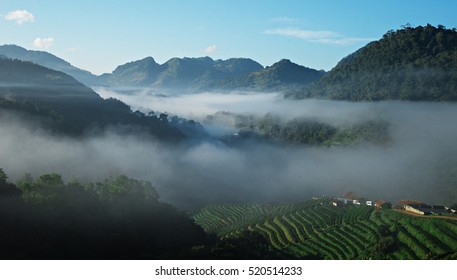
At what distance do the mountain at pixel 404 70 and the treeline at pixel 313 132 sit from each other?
11968 mm

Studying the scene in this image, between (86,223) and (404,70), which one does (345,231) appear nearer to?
(86,223)

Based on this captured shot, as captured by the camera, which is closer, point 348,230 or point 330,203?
point 348,230

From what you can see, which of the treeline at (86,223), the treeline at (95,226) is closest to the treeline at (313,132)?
the treeline at (95,226)

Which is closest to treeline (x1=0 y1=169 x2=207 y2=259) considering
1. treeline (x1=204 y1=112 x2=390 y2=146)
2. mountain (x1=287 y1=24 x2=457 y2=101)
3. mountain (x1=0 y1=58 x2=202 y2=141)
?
mountain (x1=0 y1=58 x2=202 y2=141)

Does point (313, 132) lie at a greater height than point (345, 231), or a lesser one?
greater

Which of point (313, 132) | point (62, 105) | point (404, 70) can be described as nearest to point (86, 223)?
point (62, 105)

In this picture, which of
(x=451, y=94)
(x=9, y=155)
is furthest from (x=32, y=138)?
(x=451, y=94)

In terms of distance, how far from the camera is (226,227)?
43562mm

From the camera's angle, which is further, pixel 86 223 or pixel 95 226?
pixel 95 226

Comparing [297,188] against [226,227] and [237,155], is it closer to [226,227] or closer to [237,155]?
[226,227]

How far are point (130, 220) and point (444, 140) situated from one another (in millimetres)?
69143

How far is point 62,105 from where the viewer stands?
72.9 meters

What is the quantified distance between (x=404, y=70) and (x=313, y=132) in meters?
25.0
